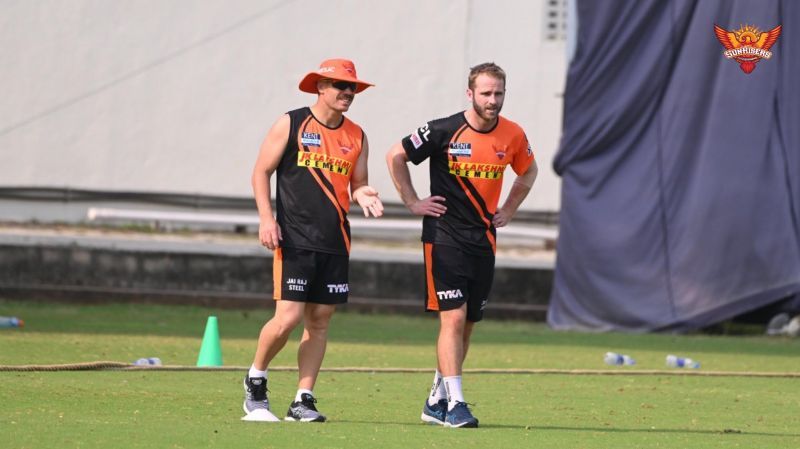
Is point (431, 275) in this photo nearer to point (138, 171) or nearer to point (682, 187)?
point (682, 187)

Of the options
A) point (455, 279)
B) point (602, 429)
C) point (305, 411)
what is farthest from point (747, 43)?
point (305, 411)

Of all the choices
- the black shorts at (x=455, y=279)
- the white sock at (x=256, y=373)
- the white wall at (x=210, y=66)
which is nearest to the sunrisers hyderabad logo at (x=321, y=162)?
the black shorts at (x=455, y=279)

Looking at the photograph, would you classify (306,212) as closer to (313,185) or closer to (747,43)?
(313,185)

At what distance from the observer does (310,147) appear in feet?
28.7

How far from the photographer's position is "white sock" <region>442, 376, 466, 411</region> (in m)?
8.70

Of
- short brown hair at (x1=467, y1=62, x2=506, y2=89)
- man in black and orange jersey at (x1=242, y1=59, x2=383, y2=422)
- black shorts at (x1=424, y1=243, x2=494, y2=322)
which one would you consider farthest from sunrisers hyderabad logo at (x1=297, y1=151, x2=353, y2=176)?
short brown hair at (x1=467, y1=62, x2=506, y2=89)

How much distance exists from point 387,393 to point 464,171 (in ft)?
6.77

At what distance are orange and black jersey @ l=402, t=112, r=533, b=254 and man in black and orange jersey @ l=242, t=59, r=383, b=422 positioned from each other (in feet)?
1.64

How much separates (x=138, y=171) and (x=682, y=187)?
31.0 ft

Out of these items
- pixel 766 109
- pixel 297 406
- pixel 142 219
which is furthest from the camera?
pixel 142 219

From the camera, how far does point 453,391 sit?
8734 mm

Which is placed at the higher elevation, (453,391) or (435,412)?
(453,391)

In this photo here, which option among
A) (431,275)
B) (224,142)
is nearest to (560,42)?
(224,142)

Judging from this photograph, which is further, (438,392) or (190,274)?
(190,274)
